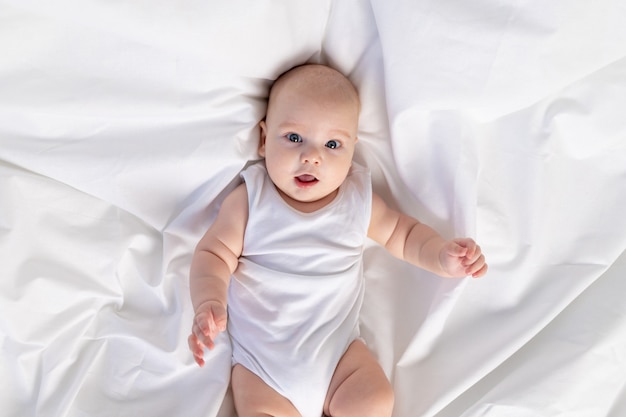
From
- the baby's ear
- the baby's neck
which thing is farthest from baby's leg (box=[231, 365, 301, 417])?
the baby's ear

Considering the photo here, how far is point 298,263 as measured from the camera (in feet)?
4.58

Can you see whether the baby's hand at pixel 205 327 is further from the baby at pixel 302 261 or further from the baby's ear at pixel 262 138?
the baby's ear at pixel 262 138

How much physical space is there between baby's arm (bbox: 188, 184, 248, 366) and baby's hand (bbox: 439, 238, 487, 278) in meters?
0.42

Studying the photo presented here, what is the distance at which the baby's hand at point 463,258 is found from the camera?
132cm

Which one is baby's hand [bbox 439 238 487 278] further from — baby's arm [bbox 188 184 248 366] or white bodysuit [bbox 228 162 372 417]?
baby's arm [bbox 188 184 248 366]

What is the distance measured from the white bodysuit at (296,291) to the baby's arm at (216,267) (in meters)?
0.02

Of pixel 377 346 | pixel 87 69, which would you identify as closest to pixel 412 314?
pixel 377 346

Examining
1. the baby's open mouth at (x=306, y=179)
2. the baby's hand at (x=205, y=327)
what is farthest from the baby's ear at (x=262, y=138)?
the baby's hand at (x=205, y=327)

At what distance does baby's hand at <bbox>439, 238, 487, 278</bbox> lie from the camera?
132 cm

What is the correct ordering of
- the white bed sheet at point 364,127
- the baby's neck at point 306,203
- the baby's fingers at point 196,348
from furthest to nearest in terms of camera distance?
the baby's neck at point 306,203
the white bed sheet at point 364,127
the baby's fingers at point 196,348

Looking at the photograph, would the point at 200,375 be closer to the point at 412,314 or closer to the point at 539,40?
the point at 412,314

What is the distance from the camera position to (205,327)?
3.96 ft

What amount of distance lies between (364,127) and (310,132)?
0.17 meters

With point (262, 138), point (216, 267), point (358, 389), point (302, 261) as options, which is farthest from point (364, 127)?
point (358, 389)
